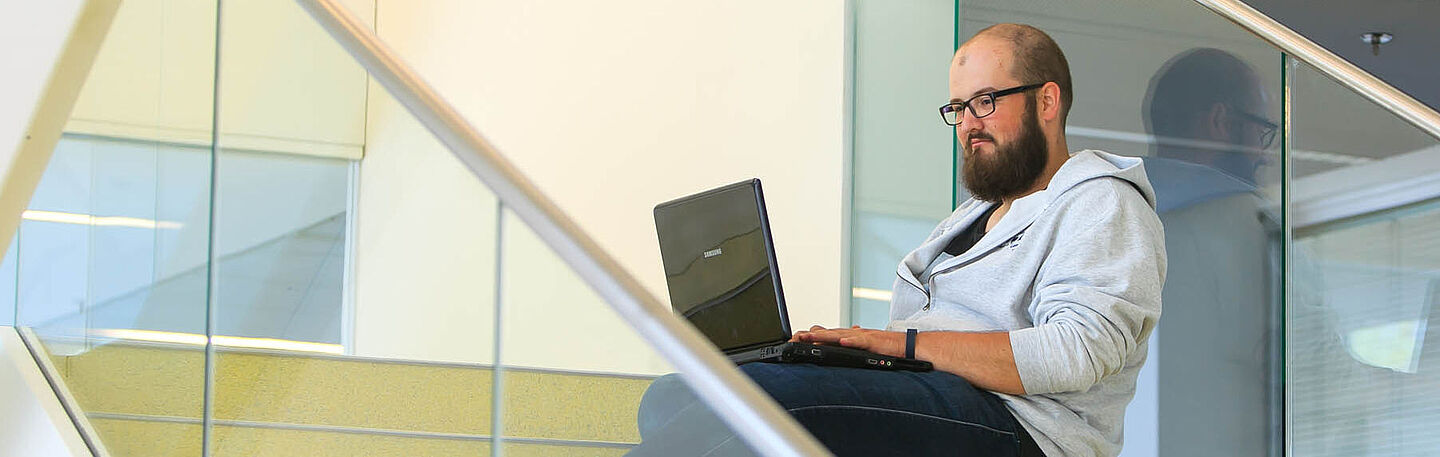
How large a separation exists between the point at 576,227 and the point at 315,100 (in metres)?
0.56

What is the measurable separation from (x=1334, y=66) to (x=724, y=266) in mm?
1042

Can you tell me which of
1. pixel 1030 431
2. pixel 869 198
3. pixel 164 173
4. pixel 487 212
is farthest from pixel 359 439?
pixel 869 198

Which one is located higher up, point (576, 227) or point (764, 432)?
point (576, 227)

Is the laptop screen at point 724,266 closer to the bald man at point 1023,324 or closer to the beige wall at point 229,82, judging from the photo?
the bald man at point 1023,324

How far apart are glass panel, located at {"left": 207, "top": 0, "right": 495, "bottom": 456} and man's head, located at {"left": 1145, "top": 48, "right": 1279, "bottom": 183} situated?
63.6 inches

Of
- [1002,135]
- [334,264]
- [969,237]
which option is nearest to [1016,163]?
[1002,135]

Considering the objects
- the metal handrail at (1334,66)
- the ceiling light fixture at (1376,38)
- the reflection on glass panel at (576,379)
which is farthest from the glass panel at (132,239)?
the ceiling light fixture at (1376,38)

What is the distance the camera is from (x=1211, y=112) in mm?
2721

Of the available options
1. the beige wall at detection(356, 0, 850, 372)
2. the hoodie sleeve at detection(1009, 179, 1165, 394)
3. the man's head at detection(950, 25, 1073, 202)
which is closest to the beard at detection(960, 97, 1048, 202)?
the man's head at detection(950, 25, 1073, 202)

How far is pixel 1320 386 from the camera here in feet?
8.29

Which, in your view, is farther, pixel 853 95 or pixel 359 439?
pixel 853 95

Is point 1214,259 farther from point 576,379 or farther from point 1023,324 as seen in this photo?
point 576,379

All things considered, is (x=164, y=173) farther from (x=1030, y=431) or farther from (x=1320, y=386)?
(x=1320, y=386)

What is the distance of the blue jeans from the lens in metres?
1.81
